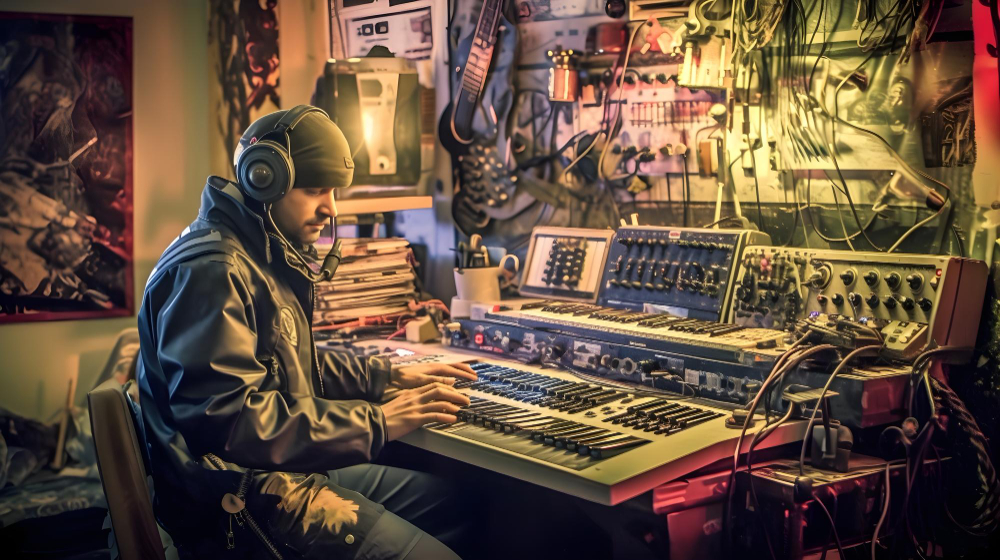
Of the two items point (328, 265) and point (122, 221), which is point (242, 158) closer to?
point (328, 265)

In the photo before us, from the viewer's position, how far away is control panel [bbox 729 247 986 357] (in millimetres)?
2221

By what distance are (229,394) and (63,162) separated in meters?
2.42

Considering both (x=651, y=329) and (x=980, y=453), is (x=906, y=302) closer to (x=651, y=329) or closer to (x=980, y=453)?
(x=980, y=453)

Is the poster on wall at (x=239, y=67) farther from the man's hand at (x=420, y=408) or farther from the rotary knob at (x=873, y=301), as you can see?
the rotary knob at (x=873, y=301)

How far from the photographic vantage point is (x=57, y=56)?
379 cm

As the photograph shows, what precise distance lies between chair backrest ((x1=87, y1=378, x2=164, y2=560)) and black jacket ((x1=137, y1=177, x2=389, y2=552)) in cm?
10

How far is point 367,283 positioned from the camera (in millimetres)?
3455

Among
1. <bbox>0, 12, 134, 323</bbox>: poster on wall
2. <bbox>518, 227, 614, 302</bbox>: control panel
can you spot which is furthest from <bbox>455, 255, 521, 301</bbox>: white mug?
<bbox>0, 12, 134, 323</bbox>: poster on wall

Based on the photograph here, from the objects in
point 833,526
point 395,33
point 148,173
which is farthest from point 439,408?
point 148,173

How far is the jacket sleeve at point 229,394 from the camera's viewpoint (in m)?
1.85

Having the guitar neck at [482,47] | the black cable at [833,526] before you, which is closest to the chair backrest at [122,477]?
the black cable at [833,526]

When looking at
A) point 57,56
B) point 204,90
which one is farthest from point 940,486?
point 57,56

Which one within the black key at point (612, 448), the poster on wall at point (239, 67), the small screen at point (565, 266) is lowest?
the black key at point (612, 448)

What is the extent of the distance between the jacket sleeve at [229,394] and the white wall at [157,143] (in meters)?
2.15
